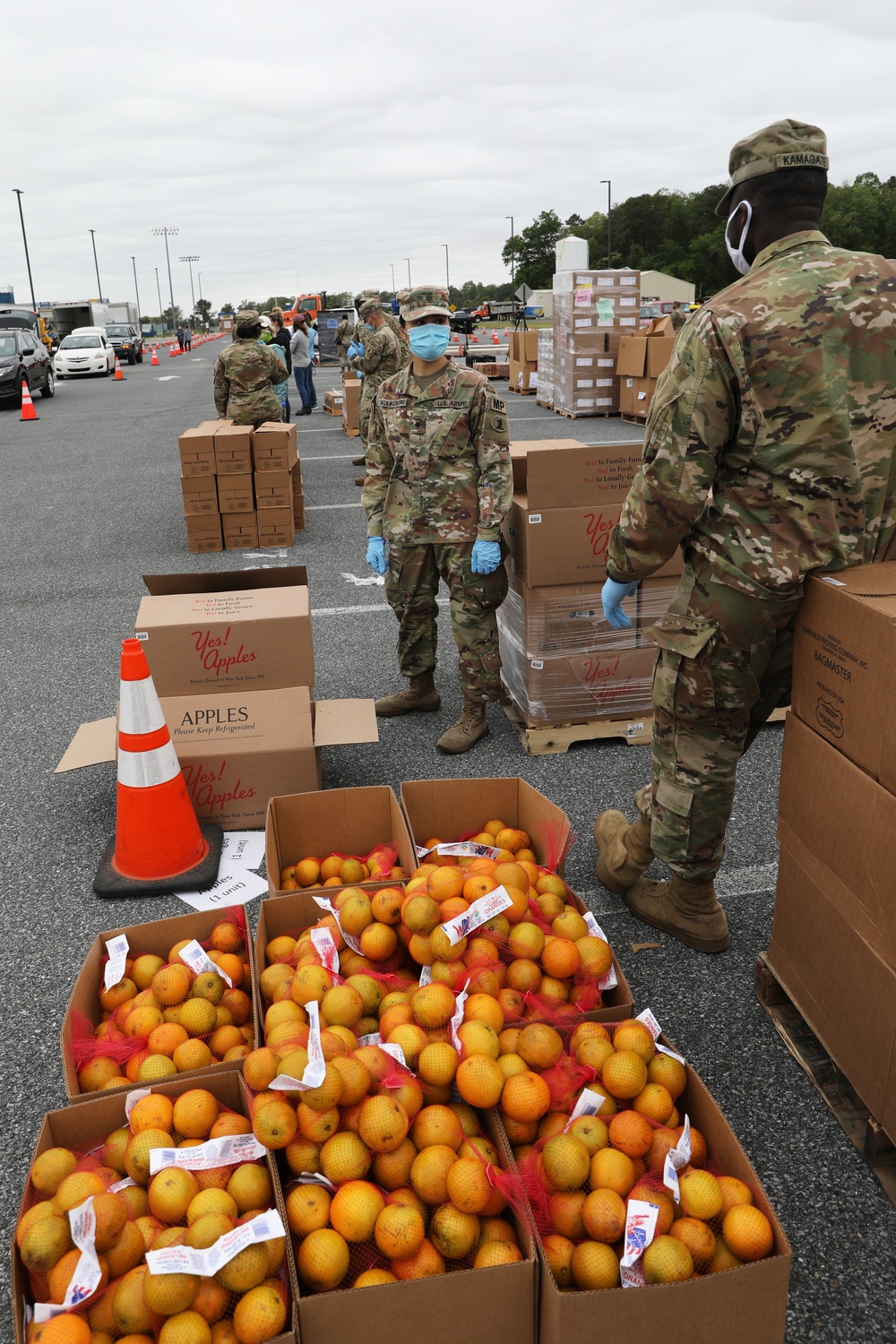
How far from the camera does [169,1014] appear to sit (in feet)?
7.57

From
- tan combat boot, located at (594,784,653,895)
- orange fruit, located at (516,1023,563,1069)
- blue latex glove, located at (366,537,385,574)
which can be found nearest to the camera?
orange fruit, located at (516,1023,563,1069)

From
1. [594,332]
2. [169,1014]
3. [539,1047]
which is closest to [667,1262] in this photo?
[539,1047]

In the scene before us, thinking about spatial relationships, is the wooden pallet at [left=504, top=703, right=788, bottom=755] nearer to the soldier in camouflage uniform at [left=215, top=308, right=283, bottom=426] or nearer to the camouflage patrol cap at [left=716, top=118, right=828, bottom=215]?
the camouflage patrol cap at [left=716, top=118, right=828, bottom=215]

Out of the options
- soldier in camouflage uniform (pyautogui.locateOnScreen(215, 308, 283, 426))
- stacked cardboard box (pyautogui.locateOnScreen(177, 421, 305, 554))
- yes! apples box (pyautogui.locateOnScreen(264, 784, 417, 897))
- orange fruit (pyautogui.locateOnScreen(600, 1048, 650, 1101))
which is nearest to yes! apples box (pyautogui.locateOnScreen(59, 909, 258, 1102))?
yes! apples box (pyautogui.locateOnScreen(264, 784, 417, 897))

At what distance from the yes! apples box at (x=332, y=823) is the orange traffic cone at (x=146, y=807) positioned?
0.46 m

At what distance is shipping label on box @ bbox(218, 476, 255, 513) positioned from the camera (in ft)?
27.1

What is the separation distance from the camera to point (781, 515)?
2334 millimetres

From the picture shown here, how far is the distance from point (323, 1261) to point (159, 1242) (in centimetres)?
28

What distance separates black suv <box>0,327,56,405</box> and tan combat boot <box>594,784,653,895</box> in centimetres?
2090

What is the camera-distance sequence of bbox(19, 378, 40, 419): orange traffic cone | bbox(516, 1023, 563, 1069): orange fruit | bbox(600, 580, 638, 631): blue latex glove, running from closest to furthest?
bbox(516, 1023, 563, 1069): orange fruit, bbox(600, 580, 638, 631): blue latex glove, bbox(19, 378, 40, 419): orange traffic cone

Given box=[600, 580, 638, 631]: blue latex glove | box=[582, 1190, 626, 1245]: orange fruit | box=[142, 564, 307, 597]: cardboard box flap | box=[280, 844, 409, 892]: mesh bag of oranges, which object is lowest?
box=[280, 844, 409, 892]: mesh bag of oranges

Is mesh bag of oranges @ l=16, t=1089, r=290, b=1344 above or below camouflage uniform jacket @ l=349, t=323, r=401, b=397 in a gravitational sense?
below

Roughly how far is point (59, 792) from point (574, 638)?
2.43 m

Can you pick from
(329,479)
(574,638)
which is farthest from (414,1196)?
(329,479)
